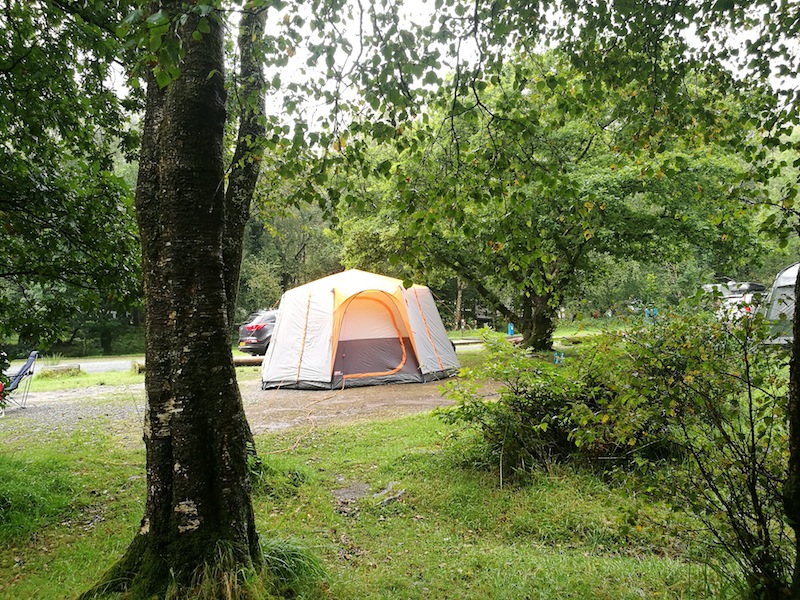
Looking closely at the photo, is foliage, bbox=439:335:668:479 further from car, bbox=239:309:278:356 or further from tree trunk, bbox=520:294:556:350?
car, bbox=239:309:278:356

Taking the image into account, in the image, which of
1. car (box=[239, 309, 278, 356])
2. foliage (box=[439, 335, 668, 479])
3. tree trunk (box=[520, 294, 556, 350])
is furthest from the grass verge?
car (box=[239, 309, 278, 356])

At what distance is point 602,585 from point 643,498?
74 cm

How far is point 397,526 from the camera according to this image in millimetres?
4031

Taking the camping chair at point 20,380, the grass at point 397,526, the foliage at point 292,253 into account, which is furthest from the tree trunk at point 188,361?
the foliage at point 292,253

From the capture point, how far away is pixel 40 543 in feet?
12.0

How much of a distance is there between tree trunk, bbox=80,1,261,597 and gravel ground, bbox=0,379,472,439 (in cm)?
479

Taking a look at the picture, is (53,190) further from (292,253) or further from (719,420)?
(292,253)

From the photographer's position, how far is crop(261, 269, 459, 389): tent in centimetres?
1069

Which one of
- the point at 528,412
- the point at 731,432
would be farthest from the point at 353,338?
the point at 731,432

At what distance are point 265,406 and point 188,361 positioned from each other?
268 inches

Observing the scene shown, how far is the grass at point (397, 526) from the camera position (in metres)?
2.93

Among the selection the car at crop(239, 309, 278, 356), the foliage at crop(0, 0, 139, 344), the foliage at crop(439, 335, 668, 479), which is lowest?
the foliage at crop(439, 335, 668, 479)

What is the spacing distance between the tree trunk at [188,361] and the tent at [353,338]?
7.95m

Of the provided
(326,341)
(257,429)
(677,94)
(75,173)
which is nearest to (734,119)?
(677,94)
